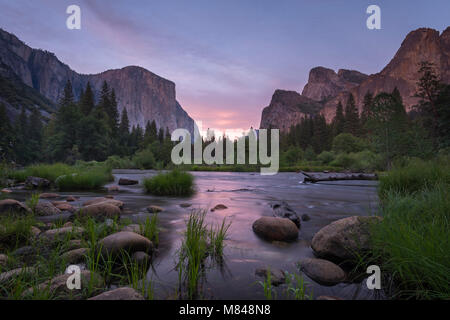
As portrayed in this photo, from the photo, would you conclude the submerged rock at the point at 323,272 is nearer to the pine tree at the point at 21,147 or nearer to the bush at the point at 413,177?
the bush at the point at 413,177

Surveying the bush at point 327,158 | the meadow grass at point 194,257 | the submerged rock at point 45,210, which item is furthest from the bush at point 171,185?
the bush at point 327,158

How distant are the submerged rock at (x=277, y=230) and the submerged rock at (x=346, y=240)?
70cm

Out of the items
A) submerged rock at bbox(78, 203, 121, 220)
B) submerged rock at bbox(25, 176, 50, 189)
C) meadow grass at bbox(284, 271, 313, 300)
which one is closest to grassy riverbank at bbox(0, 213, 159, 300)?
submerged rock at bbox(78, 203, 121, 220)

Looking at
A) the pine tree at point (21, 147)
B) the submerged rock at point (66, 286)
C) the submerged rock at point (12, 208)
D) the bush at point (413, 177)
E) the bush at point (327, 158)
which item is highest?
the pine tree at point (21, 147)

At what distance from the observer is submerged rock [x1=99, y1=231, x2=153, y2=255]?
9.23 feet

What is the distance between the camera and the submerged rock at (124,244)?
111 inches

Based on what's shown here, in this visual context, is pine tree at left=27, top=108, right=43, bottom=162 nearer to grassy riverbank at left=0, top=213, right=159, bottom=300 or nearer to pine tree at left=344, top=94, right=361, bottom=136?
grassy riverbank at left=0, top=213, right=159, bottom=300

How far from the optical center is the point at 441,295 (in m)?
1.72

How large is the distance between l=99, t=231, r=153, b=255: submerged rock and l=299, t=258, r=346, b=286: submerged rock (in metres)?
2.25

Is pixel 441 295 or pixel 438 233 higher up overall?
pixel 438 233
